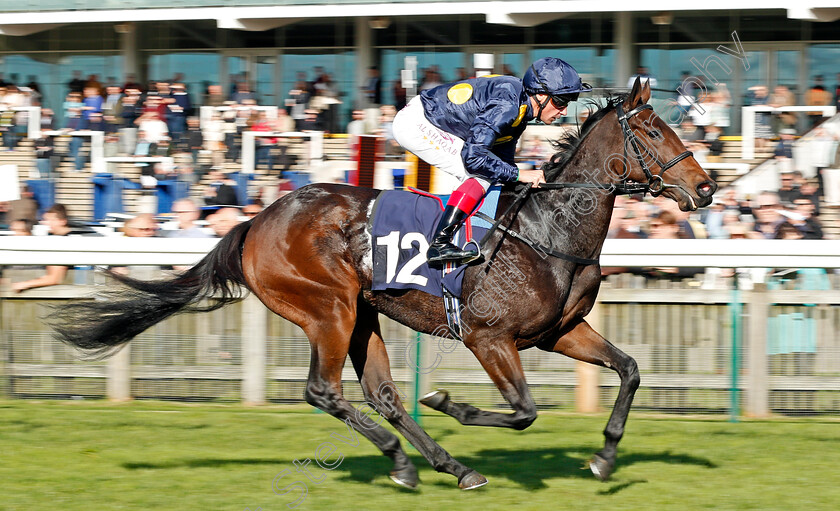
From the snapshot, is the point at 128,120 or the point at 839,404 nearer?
the point at 839,404

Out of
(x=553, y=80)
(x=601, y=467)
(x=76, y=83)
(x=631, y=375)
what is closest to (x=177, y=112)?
(x=76, y=83)

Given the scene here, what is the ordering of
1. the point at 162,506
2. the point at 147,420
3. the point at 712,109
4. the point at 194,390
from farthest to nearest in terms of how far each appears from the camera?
1. the point at 712,109
2. the point at 194,390
3. the point at 147,420
4. the point at 162,506

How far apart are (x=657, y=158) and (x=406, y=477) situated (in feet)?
5.56

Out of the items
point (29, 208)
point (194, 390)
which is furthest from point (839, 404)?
point (29, 208)

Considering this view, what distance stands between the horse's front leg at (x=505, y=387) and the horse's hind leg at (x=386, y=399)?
20 centimetres

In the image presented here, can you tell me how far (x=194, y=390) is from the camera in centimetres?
599

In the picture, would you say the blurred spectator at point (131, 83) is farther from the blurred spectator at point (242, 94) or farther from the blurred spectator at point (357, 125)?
the blurred spectator at point (357, 125)

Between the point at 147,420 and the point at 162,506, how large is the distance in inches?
69.7

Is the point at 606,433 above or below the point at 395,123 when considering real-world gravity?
below

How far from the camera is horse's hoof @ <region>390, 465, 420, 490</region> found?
4.14 m

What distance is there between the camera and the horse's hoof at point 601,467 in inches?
160

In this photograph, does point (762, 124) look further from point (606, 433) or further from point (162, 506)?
point (162, 506)

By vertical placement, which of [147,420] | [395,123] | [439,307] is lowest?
[147,420]

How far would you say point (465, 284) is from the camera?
13.4 ft
